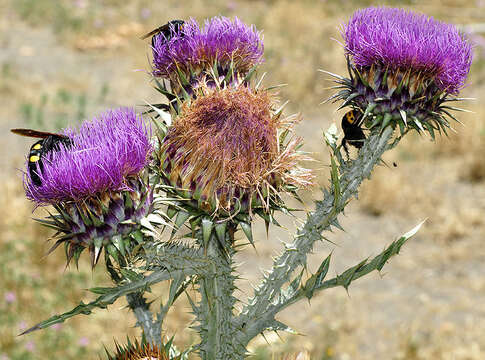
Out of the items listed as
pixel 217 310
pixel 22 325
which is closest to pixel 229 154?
A: pixel 217 310

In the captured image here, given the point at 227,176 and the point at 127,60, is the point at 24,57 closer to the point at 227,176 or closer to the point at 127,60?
the point at 127,60

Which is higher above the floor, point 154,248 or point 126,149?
point 126,149

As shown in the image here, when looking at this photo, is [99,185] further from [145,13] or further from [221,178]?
[145,13]

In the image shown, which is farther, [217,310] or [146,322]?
[146,322]

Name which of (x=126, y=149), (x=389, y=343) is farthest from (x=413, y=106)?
(x=389, y=343)

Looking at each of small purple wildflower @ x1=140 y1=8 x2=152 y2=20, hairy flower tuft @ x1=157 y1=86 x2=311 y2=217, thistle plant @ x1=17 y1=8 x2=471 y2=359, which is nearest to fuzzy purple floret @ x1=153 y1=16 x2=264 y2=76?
thistle plant @ x1=17 y1=8 x2=471 y2=359

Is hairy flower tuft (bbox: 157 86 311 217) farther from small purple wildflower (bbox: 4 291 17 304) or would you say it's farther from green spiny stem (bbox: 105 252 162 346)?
small purple wildflower (bbox: 4 291 17 304)

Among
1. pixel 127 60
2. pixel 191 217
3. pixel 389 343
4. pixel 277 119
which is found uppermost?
pixel 127 60
